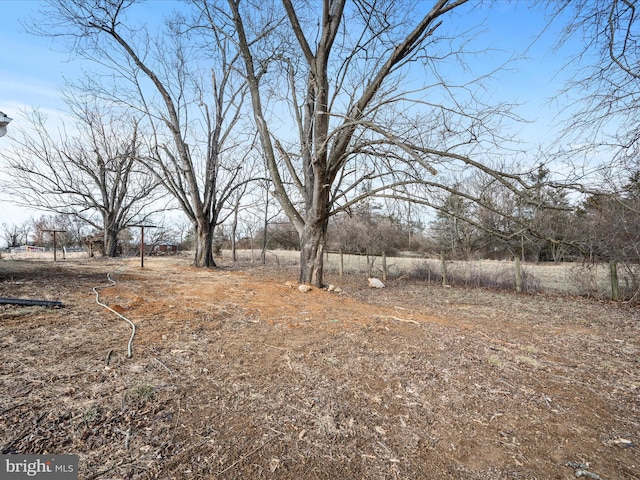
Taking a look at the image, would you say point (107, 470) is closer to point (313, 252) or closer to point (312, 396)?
point (312, 396)

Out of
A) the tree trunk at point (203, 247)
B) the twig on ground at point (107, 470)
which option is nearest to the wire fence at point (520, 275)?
the tree trunk at point (203, 247)

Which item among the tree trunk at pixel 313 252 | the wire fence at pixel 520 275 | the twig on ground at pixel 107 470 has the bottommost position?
the twig on ground at pixel 107 470

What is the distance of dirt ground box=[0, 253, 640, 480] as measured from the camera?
1.66 metres

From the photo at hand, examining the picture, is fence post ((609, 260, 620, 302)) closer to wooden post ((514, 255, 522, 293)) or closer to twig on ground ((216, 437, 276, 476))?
wooden post ((514, 255, 522, 293))

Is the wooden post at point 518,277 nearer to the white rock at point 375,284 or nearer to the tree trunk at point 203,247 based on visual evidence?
the white rock at point 375,284

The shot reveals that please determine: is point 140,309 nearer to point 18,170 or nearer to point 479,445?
point 479,445

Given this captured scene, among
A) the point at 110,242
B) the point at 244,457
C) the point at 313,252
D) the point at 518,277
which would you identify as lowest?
the point at 244,457

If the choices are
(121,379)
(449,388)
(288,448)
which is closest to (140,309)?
(121,379)

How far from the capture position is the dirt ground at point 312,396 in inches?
65.2

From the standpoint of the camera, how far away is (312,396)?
7.52 feet

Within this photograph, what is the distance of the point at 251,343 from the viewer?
330 centimetres

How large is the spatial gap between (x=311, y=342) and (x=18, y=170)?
18500 mm

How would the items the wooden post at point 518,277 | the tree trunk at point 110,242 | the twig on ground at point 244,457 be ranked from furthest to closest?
1. the tree trunk at point 110,242
2. the wooden post at point 518,277
3. the twig on ground at point 244,457

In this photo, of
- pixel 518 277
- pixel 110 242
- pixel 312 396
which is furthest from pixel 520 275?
pixel 110 242
